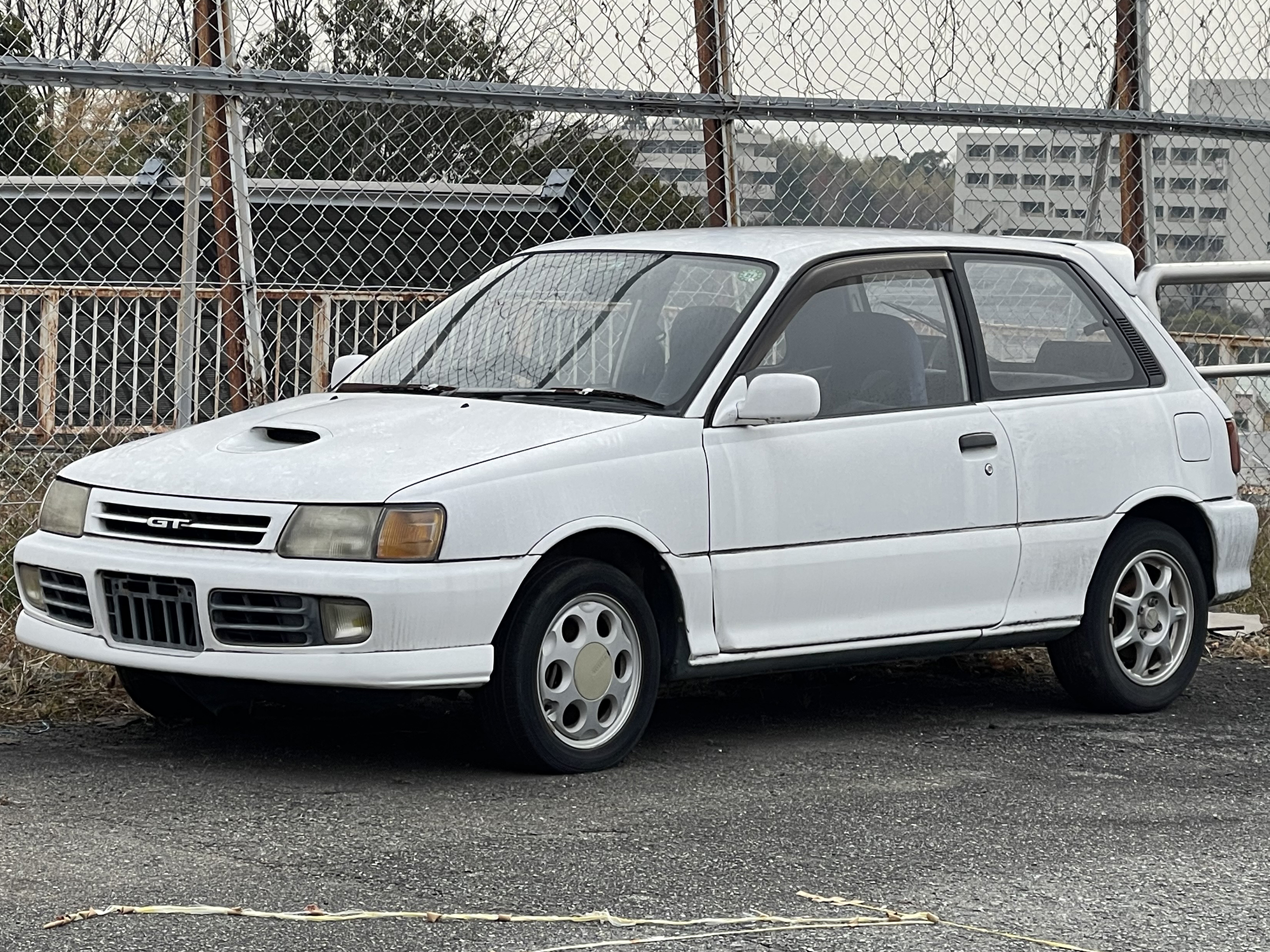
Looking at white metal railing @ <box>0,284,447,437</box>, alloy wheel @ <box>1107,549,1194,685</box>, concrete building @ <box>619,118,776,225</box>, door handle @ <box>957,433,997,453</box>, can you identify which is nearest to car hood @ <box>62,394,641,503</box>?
door handle @ <box>957,433,997,453</box>

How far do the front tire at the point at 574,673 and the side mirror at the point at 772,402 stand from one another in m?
0.59

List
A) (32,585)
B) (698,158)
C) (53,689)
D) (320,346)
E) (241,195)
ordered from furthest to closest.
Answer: (320,346)
(698,158)
(241,195)
(53,689)
(32,585)

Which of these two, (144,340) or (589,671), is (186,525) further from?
(144,340)

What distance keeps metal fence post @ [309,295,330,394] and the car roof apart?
2310mm

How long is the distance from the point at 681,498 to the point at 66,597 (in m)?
1.79

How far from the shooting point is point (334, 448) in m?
5.73

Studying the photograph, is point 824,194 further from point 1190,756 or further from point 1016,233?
point 1190,756

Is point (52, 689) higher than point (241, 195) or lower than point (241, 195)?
lower

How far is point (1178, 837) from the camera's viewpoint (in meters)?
5.33

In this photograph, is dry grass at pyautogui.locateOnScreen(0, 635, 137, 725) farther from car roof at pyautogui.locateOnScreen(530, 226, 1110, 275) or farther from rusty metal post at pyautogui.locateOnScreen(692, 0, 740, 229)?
rusty metal post at pyautogui.locateOnScreen(692, 0, 740, 229)

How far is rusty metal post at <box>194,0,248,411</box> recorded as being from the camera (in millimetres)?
7734

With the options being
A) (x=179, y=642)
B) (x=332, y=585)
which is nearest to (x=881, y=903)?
(x=332, y=585)

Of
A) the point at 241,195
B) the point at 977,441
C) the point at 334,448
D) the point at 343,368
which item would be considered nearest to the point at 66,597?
the point at 334,448

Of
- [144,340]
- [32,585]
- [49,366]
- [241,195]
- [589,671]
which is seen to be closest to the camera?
[589,671]
